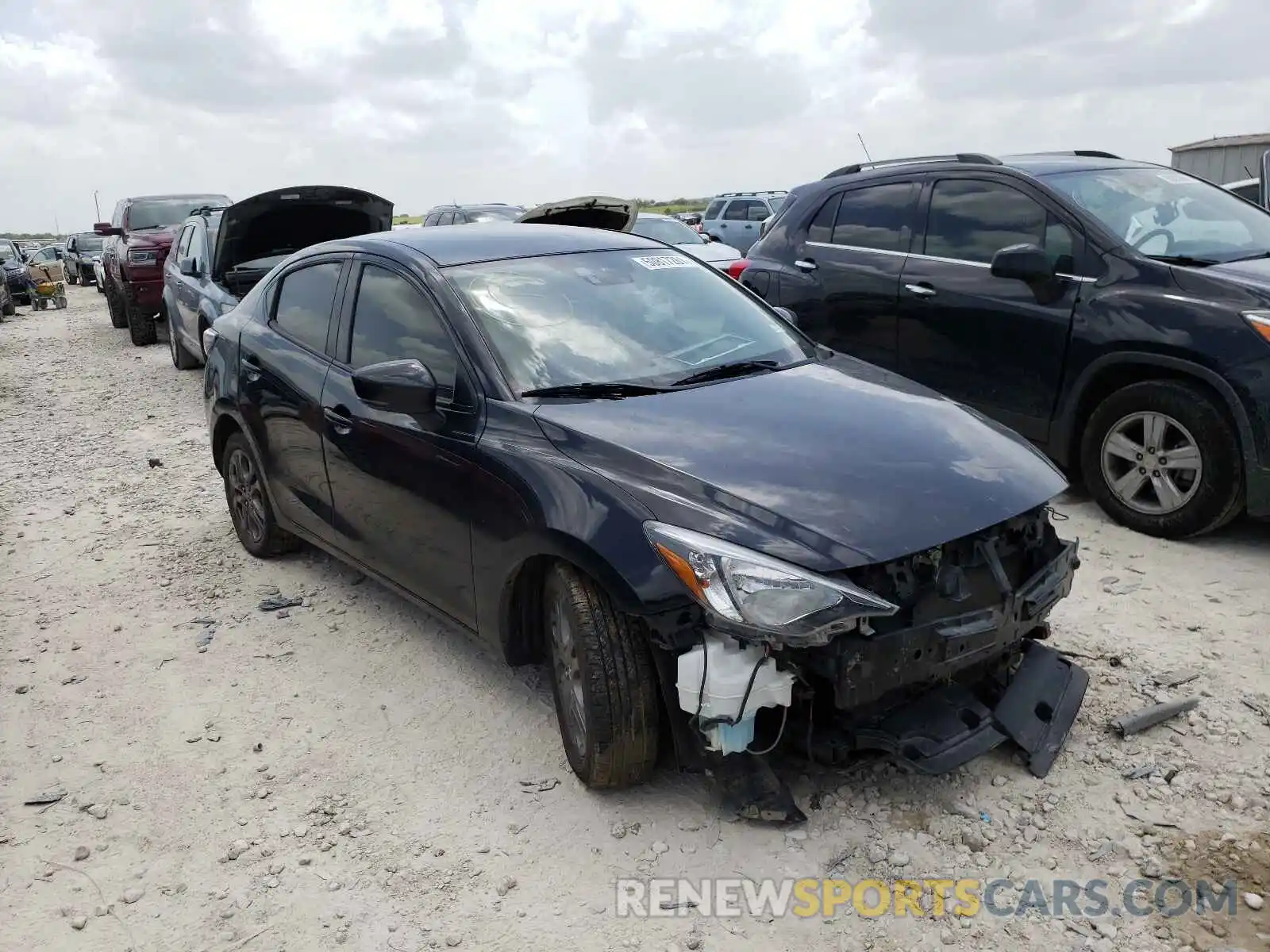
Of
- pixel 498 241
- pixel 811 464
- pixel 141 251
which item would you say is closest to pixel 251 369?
pixel 498 241

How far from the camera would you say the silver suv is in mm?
22234

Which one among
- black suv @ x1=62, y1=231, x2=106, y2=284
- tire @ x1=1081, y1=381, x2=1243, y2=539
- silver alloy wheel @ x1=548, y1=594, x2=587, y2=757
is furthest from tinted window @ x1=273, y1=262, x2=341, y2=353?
black suv @ x1=62, y1=231, x2=106, y2=284

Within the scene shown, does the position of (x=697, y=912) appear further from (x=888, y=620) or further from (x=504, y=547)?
(x=504, y=547)

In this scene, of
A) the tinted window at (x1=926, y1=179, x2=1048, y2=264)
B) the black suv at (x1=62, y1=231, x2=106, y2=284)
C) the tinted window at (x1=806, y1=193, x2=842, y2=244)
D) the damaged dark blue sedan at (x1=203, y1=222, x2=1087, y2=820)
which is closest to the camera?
the damaged dark blue sedan at (x1=203, y1=222, x2=1087, y2=820)

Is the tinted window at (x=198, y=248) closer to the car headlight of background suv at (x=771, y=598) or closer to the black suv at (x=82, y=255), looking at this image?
the car headlight of background suv at (x=771, y=598)

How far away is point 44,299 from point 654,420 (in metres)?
24.8

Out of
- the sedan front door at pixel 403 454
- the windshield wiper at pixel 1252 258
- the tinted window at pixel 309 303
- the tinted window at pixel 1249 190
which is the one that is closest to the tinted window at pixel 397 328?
the sedan front door at pixel 403 454

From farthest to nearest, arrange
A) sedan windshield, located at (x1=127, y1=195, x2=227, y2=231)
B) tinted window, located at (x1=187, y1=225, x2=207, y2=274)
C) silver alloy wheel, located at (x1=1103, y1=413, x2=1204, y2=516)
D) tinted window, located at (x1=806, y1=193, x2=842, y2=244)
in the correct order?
sedan windshield, located at (x1=127, y1=195, x2=227, y2=231)
tinted window, located at (x1=187, y1=225, x2=207, y2=274)
tinted window, located at (x1=806, y1=193, x2=842, y2=244)
silver alloy wheel, located at (x1=1103, y1=413, x2=1204, y2=516)

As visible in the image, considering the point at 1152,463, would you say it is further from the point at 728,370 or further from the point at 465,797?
the point at 465,797

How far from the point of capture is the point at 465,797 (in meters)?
3.34

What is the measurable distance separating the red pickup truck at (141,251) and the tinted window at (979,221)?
10568mm

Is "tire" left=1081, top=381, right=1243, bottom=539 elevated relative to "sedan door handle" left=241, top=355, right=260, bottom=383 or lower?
lower

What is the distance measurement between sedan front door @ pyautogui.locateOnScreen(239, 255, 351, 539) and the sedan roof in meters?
0.36

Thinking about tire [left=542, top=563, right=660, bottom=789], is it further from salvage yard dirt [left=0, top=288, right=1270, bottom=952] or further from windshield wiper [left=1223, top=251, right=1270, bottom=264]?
windshield wiper [left=1223, top=251, right=1270, bottom=264]
